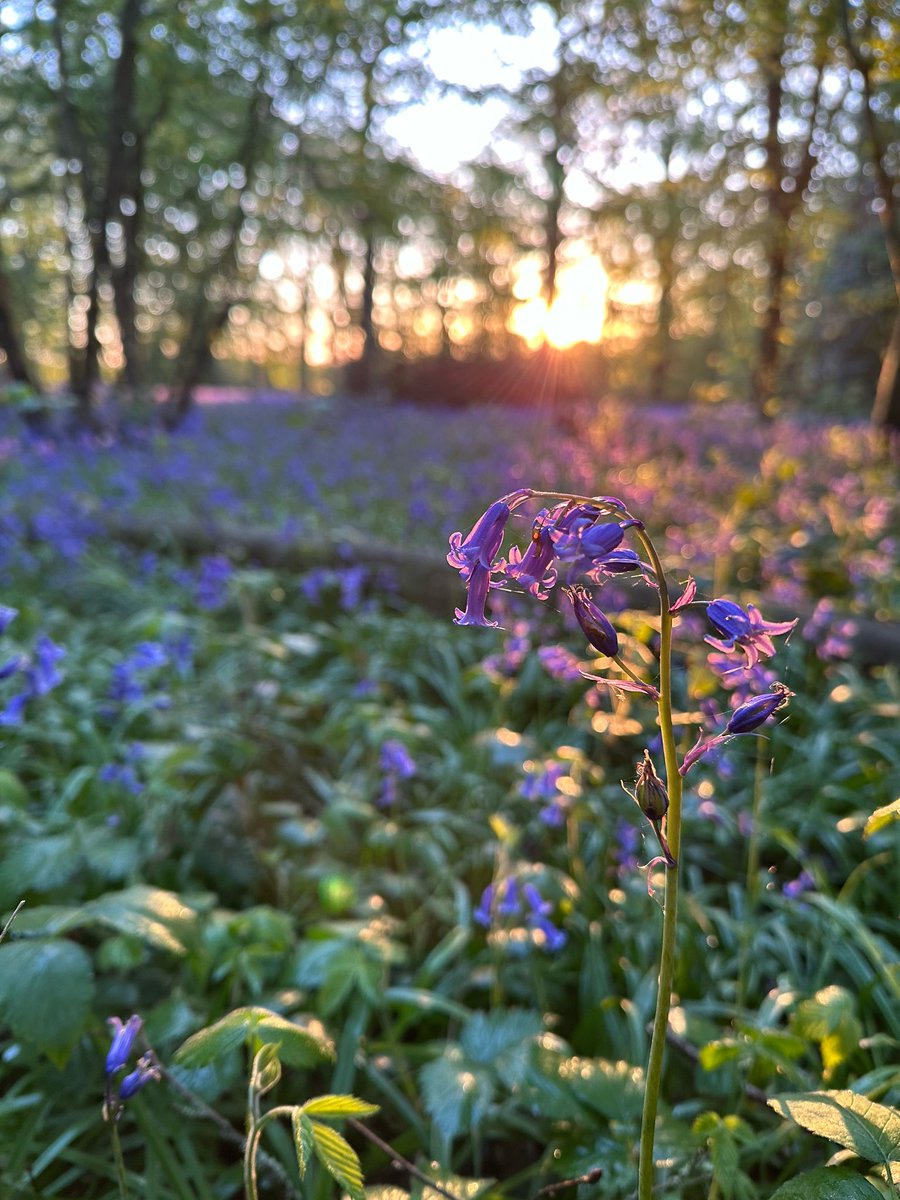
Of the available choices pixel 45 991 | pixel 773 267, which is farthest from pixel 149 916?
pixel 773 267

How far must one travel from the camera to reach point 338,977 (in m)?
1.54

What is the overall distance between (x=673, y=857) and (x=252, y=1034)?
662 millimetres

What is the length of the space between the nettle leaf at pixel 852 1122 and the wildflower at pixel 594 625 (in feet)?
1.91

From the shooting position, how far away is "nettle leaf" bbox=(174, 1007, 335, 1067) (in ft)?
3.35

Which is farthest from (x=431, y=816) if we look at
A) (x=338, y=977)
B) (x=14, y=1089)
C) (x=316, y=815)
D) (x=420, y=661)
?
(x=420, y=661)

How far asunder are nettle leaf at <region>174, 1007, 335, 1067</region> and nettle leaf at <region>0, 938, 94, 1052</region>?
0.22 meters

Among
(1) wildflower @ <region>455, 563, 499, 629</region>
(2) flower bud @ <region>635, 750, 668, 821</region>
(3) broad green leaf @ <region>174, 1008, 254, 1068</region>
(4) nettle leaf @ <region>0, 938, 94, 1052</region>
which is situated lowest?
(4) nettle leaf @ <region>0, 938, 94, 1052</region>

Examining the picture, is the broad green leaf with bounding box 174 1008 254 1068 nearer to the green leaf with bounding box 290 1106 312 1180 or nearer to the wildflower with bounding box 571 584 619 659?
the green leaf with bounding box 290 1106 312 1180

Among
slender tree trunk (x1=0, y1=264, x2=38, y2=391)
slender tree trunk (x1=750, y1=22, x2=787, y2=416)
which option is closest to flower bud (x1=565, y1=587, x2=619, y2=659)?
slender tree trunk (x1=750, y1=22, x2=787, y2=416)

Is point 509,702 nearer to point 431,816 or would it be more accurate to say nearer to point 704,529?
point 431,816

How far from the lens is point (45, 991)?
3.94ft

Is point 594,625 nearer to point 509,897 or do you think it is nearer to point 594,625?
point 594,625

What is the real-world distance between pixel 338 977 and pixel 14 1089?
2.19 feet

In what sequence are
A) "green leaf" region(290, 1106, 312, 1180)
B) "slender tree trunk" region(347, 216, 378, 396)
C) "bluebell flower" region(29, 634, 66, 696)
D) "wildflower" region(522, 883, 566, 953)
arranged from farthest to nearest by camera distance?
"slender tree trunk" region(347, 216, 378, 396) → "bluebell flower" region(29, 634, 66, 696) → "wildflower" region(522, 883, 566, 953) → "green leaf" region(290, 1106, 312, 1180)
